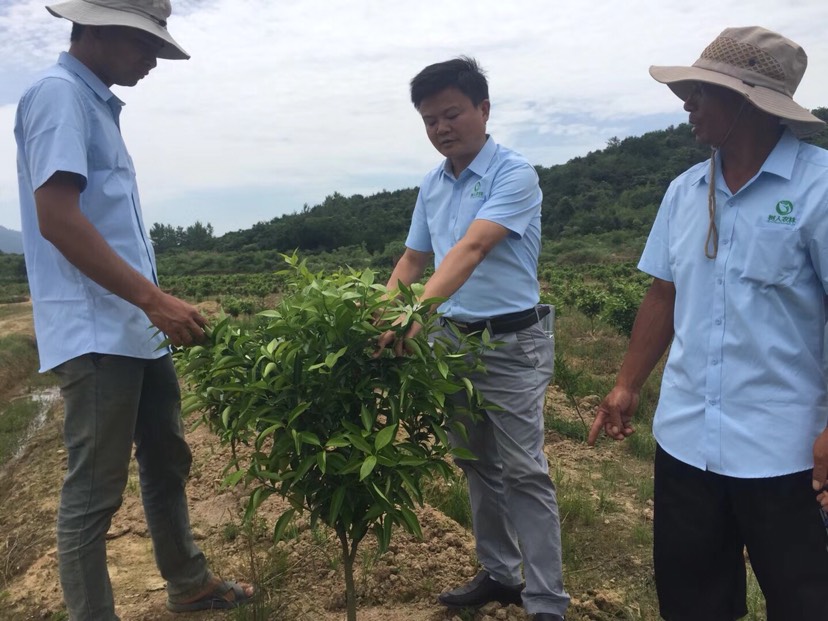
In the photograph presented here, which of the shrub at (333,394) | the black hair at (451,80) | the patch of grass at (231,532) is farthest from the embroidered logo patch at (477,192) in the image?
the patch of grass at (231,532)

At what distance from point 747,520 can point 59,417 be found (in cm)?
829

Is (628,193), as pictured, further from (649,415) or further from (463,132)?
(463,132)

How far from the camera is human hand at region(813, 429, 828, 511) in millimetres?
1694

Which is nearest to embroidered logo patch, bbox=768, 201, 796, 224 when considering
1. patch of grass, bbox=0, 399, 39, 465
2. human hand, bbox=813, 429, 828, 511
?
human hand, bbox=813, 429, 828, 511

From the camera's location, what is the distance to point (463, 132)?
8.58 feet

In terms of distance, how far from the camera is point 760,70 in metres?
1.81

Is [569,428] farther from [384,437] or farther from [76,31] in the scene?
[76,31]

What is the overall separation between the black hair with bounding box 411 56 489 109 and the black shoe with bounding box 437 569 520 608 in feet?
6.71

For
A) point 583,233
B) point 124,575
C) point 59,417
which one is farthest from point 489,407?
point 583,233

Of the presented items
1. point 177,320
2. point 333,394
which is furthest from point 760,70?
point 177,320

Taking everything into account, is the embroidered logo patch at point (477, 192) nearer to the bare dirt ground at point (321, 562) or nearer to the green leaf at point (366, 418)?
the green leaf at point (366, 418)

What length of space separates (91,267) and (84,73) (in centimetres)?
75

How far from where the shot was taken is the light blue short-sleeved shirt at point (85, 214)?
2158 mm

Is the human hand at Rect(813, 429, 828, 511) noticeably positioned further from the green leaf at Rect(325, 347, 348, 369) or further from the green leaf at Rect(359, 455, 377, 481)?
the green leaf at Rect(325, 347, 348, 369)
